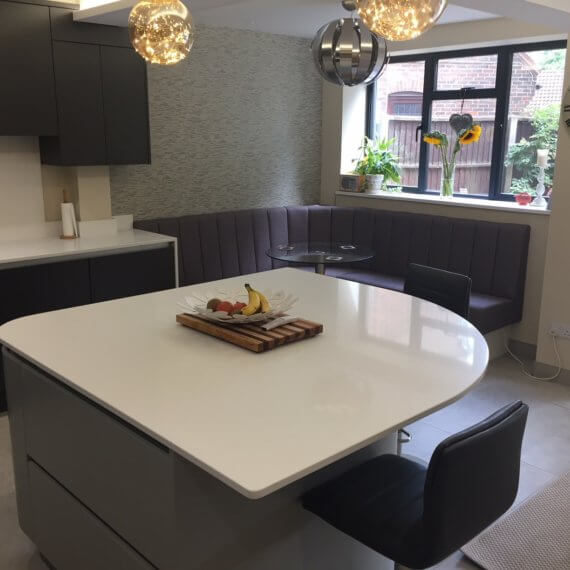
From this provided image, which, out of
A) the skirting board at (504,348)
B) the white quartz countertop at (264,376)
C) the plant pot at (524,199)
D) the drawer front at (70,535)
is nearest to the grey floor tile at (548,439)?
the skirting board at (504,348)

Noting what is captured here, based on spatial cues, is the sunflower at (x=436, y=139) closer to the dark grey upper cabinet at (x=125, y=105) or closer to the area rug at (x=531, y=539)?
the dark grey upper cabinet at (x=125, y=105)

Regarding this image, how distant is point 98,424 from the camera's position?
189 cm

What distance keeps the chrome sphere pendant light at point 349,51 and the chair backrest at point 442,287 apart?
1.02m

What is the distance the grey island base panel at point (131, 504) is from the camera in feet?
5.33

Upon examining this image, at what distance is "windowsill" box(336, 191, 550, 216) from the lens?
14.9 ft

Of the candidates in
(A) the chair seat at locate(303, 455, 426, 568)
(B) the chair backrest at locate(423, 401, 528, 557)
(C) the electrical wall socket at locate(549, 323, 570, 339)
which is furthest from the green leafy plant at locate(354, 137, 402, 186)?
(B) the chair backrest at locate(423, 401, 528, 557)

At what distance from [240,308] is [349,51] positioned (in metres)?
1.17

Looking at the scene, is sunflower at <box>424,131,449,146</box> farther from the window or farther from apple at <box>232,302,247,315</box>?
apple at <box>232,302,247,315</box>

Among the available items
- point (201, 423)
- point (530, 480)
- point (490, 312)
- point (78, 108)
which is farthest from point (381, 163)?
point (201, 423)

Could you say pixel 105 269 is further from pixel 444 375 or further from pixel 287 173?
pixel 444 375

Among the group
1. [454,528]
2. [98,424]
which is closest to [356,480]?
[454,528]

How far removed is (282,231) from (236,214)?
0.50m

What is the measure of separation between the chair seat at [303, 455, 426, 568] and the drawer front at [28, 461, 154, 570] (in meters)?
0.52

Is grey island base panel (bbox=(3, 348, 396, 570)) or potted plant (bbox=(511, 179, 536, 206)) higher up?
potted plant (bbox=(511, 179, 536, 206))
